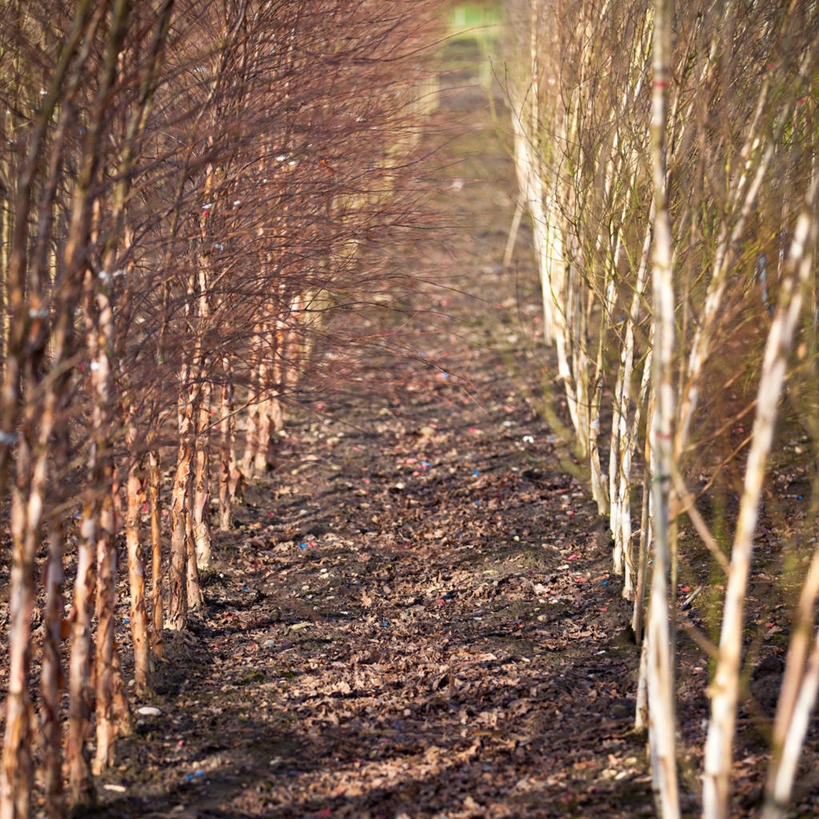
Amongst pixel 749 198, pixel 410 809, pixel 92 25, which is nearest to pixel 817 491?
pixel 749 198

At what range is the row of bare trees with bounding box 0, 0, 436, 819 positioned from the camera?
3027 millimetres

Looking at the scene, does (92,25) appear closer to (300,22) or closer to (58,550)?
(58,550)

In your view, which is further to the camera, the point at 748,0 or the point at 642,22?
the point at 642,22

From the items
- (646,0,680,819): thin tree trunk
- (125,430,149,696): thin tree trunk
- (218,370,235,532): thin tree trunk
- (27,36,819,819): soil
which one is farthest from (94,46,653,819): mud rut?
(646,0,680,819): thin tree trunk

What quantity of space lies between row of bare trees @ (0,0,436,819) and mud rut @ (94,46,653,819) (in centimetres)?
38

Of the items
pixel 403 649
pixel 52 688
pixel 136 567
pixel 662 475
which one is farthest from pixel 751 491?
pixel 403 649

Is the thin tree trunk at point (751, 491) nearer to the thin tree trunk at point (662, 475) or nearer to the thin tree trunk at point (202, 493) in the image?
the thin tree trunk at point (662, 475)

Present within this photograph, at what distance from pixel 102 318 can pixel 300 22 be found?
7.76ft

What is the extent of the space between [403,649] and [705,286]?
247cm

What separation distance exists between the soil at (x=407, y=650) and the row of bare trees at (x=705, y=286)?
355 millimetres

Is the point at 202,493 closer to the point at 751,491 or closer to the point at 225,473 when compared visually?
the point at 225,473

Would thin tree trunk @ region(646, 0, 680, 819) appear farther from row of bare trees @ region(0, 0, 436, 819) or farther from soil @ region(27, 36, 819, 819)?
row of bare trees @ region(0, 0, 436, 819)

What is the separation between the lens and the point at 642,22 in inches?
207

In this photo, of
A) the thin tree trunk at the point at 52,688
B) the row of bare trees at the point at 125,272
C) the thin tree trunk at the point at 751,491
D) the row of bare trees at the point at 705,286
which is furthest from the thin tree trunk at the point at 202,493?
the thin tree trunk at the point at 751,491
